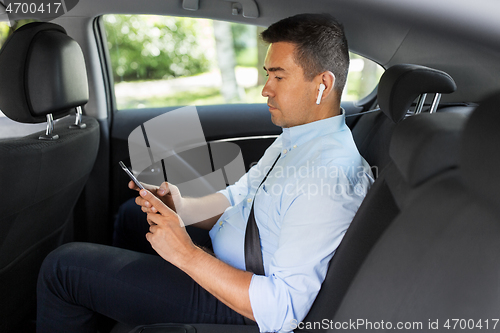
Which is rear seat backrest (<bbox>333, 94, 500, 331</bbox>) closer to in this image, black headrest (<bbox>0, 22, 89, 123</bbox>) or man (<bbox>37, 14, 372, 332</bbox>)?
man (<bbox>37, 14, 372, 332</bbox>)

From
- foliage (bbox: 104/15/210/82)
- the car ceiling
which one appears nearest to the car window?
foliage (bbox: 104/15/210/82)

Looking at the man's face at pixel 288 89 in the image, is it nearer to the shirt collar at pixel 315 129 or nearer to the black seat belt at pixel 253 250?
the shirt collar at pixel 315 129

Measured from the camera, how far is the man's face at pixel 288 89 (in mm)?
1263

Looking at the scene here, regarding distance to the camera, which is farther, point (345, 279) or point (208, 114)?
point (208, 114)

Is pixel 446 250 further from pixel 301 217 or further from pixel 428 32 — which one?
pixel 428 32

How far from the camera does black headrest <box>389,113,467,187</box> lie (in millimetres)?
696

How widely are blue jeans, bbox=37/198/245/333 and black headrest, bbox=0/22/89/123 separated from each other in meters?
0.48

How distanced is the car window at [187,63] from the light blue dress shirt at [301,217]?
58cm

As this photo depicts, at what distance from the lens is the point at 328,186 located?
1.04 m

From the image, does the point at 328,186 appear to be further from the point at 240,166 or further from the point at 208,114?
the point at 208,114

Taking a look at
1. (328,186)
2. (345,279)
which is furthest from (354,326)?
(328,186)

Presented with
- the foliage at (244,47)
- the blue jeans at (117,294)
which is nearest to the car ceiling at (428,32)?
the foliage at (244,47)

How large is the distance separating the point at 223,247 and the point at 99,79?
1152 millimetres

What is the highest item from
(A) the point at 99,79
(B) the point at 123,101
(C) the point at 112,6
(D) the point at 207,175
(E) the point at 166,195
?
(C) the point at 112,6
